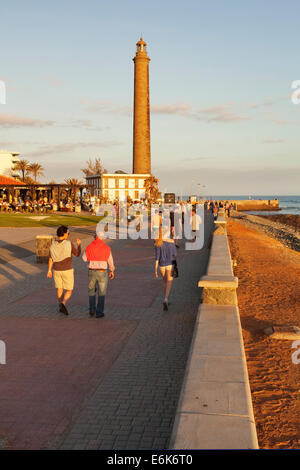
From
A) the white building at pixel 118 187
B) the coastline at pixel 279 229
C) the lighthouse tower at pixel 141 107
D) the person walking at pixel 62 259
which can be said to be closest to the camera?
the person walking at pixel 62 259

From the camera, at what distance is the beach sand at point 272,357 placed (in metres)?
4.22

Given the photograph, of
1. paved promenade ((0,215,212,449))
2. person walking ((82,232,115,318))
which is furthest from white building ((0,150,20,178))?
person walking ((82,232,115,318))

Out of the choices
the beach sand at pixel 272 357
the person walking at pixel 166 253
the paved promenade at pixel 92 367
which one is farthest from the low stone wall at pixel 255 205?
the person walking at pixel 166 253

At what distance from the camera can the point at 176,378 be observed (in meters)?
5.52

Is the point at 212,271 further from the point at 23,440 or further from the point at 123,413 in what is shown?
the point at 23,440

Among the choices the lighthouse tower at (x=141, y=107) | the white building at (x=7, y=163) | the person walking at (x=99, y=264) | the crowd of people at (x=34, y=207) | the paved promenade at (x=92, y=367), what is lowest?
the paved promenade at (x=92, y=367)

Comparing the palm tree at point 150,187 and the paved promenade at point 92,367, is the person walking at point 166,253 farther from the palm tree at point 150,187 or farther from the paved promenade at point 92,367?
the palm tree at point 150,187

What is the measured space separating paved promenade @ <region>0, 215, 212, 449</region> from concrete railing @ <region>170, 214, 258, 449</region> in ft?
1.93

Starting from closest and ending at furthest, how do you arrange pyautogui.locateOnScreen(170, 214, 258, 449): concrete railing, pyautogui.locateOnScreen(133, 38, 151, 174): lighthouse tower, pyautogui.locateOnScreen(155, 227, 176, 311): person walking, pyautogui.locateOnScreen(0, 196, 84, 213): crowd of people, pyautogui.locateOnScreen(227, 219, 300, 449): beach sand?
1. pyautogui.locateOnScreen(170, 214, 258, 449): concrete railing
2. pyautogui.locateOnScreen(227, 219, 300, 449): beach sand
3. pyautogui.locateOnScreen(155, 227, 176, 311): person walking
4. pyautogui.locateOnScreen(0, 196, 84, 213): crowd of people
5. pyautogui.locateOnScreen(133, 38, 151, 174): lighthouse tower

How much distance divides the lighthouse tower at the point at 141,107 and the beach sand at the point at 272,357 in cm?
6773

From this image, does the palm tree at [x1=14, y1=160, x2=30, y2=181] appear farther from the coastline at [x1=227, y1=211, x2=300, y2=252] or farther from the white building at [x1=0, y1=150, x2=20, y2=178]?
the coastline at [x1=227, y1=211, x2=300, y2=252]

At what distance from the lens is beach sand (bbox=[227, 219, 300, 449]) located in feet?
13.9

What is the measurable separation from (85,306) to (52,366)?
3408 mm
